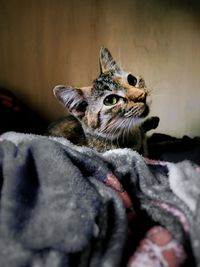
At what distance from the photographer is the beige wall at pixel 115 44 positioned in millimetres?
1338

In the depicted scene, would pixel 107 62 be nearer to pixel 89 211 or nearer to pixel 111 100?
pixel 111 100

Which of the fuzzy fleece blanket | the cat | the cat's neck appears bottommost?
the cat's neck

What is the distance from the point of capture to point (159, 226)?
23.9 inches

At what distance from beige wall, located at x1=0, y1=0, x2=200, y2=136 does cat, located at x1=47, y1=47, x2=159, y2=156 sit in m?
0.17

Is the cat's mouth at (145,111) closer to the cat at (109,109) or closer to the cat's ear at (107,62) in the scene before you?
the cat at (109,109)

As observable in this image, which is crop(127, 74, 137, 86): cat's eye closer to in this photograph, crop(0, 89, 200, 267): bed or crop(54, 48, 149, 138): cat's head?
crop(54, 48, 149, 138): cat's head

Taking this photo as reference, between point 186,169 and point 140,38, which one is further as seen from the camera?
point 140,38

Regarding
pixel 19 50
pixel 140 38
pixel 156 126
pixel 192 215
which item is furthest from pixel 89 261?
pixel 19 50

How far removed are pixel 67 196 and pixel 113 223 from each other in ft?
0.26

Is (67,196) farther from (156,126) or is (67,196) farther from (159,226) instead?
(156,126)

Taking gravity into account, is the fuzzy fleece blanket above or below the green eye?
above

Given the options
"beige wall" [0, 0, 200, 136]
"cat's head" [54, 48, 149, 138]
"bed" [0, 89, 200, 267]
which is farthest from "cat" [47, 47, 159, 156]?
"bed" [0, 89, 200, 267]

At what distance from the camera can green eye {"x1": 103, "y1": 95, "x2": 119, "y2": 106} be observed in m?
1.17

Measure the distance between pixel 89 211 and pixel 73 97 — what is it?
0.68m
